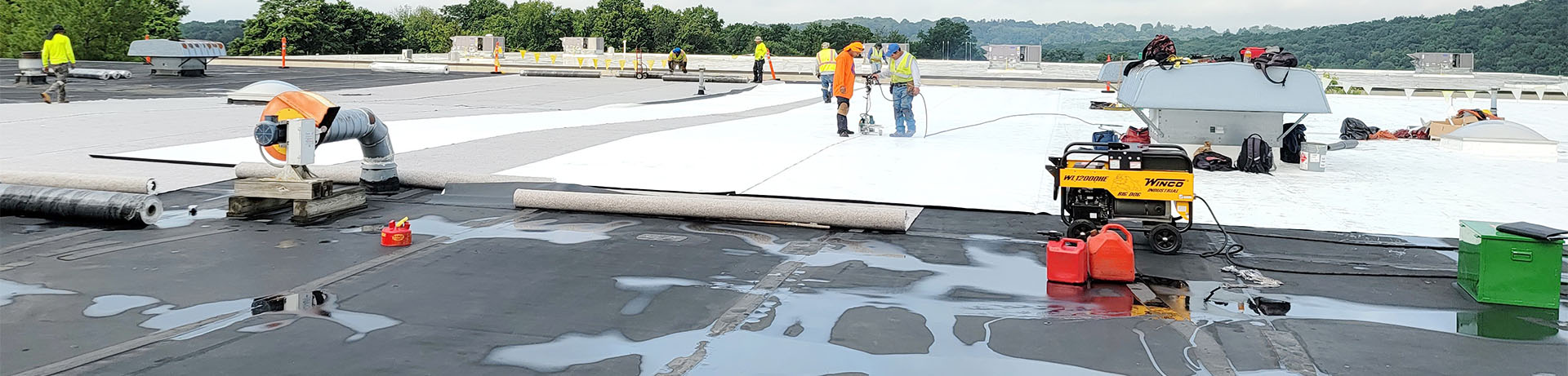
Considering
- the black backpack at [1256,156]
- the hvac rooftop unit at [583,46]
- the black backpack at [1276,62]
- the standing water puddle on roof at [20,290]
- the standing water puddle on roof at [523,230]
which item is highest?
the hvac rooftop unit at [583,46]

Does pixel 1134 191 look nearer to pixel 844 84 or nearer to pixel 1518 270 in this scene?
pixel 1518 270

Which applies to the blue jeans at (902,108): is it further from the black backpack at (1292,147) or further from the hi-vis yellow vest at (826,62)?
the hi-vis yellow vest at (826,62)

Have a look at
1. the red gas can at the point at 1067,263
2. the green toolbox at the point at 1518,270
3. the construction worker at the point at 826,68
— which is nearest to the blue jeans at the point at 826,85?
the construction worker at the point at 826,68

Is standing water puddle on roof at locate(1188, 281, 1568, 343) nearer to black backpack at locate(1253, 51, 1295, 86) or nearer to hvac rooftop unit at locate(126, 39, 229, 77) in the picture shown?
black backpack at locate(1253, 51, 1295, 86)

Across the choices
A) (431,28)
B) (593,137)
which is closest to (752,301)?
(593,137)

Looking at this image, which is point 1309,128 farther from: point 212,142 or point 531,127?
point 212,142

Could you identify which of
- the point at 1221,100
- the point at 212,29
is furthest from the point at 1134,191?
the point at 212,29

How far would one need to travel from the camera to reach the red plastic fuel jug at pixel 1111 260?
6000 mm

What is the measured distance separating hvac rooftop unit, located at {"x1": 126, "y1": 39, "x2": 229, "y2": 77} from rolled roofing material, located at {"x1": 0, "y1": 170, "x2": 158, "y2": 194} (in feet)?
70.1

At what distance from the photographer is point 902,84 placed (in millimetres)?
14789

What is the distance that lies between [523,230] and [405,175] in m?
2.45

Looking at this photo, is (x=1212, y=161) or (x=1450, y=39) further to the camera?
(x=1450, y=39)

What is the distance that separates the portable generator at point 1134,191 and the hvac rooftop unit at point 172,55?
26.8 m

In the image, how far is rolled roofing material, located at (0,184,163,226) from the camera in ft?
23.8
